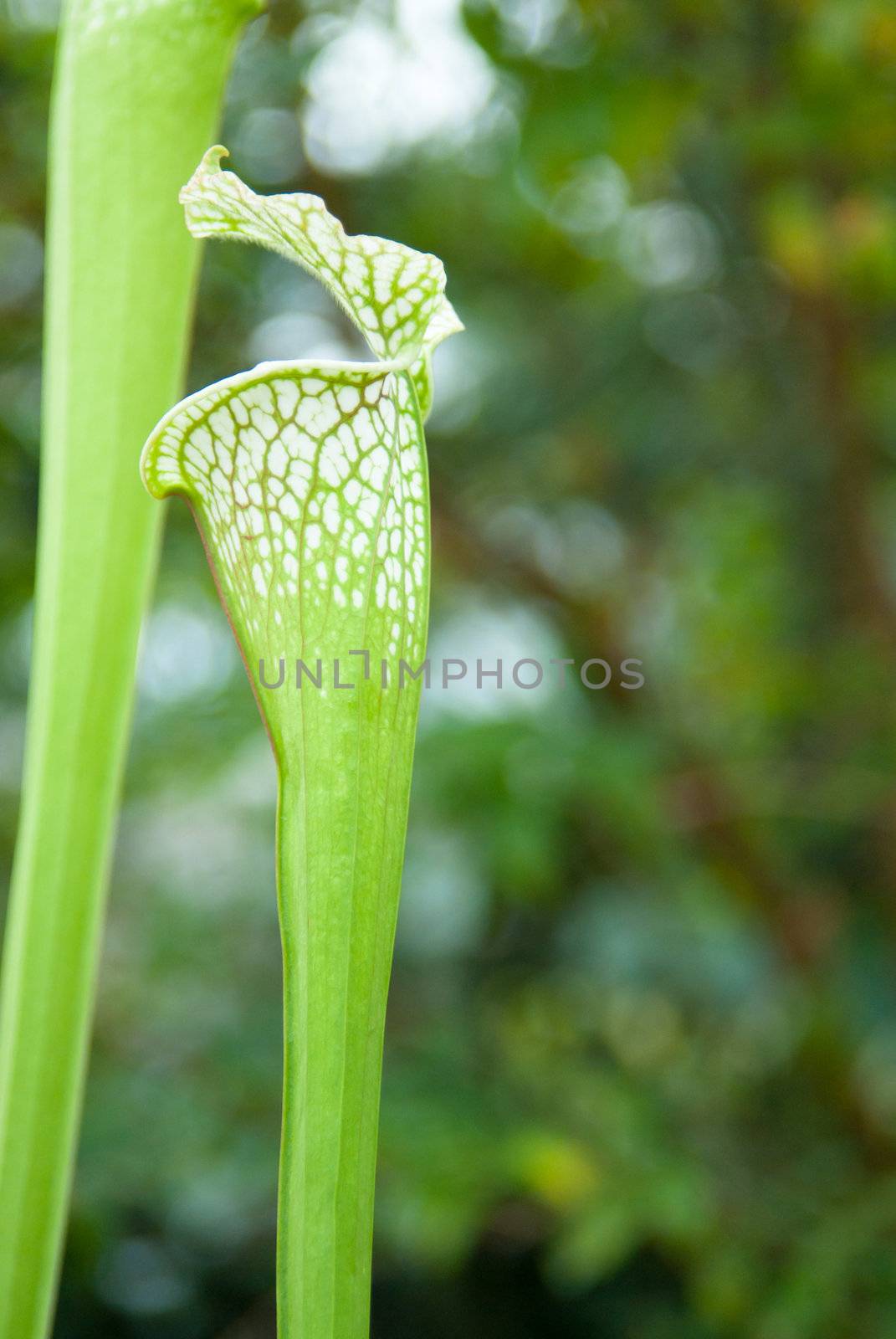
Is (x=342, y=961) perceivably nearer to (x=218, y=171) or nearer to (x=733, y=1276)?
(x=218, y=171)

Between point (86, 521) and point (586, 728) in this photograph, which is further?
point (586, 728)

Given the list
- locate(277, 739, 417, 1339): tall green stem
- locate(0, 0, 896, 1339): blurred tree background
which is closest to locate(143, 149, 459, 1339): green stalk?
locate(277, 739, 417, 1339): tall green stem

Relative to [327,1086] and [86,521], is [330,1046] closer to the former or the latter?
[327,1086]

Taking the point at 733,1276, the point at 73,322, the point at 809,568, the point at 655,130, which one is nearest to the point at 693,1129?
the point at 733,1276

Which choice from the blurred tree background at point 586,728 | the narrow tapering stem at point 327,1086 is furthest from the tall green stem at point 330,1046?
the blurred tree background at point 586,728

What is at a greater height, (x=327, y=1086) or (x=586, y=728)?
(x=586, y=728)

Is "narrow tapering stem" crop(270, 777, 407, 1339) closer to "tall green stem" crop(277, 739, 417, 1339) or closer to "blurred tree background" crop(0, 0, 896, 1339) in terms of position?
"tall green stem" crop(277, 739, 417, 1339)

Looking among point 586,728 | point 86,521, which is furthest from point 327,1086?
point 586,728
